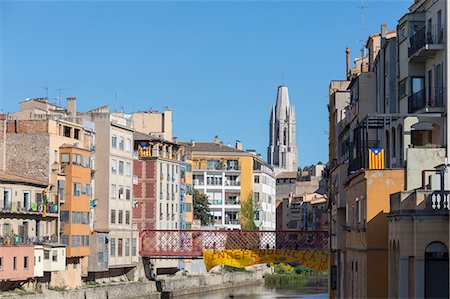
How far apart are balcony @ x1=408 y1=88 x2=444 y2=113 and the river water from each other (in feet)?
178

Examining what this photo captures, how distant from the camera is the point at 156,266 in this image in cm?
9950

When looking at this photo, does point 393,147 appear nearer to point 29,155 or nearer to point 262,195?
point 29,155

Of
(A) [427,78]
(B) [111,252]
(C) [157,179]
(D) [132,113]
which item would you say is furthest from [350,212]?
(D) [132,113]

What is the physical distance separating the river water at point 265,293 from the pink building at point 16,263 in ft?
98.7

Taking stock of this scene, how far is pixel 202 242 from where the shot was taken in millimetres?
91375

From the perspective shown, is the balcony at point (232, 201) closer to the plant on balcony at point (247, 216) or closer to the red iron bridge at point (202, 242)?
the plant on balcony at point (247, 216)

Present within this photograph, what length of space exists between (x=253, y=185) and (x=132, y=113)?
1428 inches

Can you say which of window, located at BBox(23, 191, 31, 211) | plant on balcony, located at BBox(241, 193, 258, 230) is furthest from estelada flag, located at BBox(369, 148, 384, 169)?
plant on balcony, located at BBox(241, 193, 258, 230)

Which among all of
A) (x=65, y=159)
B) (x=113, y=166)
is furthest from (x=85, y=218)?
(x=113, y=166)

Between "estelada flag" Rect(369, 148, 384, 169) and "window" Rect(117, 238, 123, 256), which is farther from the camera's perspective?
"window" Rect(117, 238, 123, 256)

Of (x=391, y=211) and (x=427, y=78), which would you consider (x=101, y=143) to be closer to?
(x=427, y=78)

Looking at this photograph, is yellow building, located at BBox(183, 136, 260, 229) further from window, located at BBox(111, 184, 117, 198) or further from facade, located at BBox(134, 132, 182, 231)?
window, located at BBox(111, 184, 117, 198)

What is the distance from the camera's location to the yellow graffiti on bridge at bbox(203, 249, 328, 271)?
256 ft

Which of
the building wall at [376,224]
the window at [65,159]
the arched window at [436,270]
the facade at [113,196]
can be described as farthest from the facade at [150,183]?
the arched window at [436,270]
